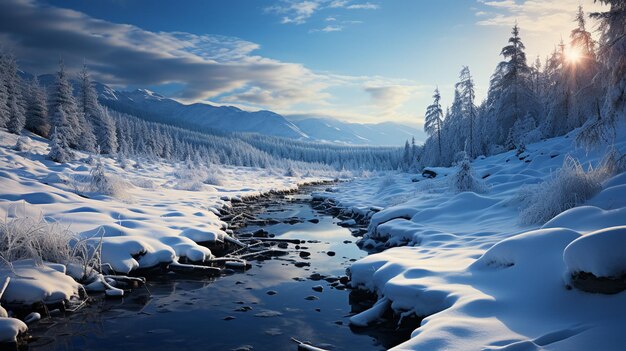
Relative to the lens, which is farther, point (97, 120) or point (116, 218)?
point (97, 120)

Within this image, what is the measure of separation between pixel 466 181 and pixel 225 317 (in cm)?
1377

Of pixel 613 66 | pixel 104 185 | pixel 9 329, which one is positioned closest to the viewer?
pixel 9 329

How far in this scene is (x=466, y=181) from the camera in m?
16.9

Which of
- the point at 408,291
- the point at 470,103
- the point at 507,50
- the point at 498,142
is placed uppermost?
the point at 507,50

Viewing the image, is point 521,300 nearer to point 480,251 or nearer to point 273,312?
point 480,251

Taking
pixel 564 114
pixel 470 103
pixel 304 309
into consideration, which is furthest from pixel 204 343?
pixel 470 103

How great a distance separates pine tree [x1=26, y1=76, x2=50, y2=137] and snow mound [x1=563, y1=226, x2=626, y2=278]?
203 ft

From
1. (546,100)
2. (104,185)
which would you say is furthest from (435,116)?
(104,185)

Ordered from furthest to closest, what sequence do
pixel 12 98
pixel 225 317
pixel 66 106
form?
pixel 12 98 → pixel 66 106 → pixel 225 317

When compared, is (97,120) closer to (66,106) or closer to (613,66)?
(66,106)

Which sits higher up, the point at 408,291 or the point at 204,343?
the point at 408,291

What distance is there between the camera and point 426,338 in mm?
4379

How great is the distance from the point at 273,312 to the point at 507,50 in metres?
38.1

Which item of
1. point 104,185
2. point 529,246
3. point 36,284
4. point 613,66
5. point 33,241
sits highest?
point 613,66
